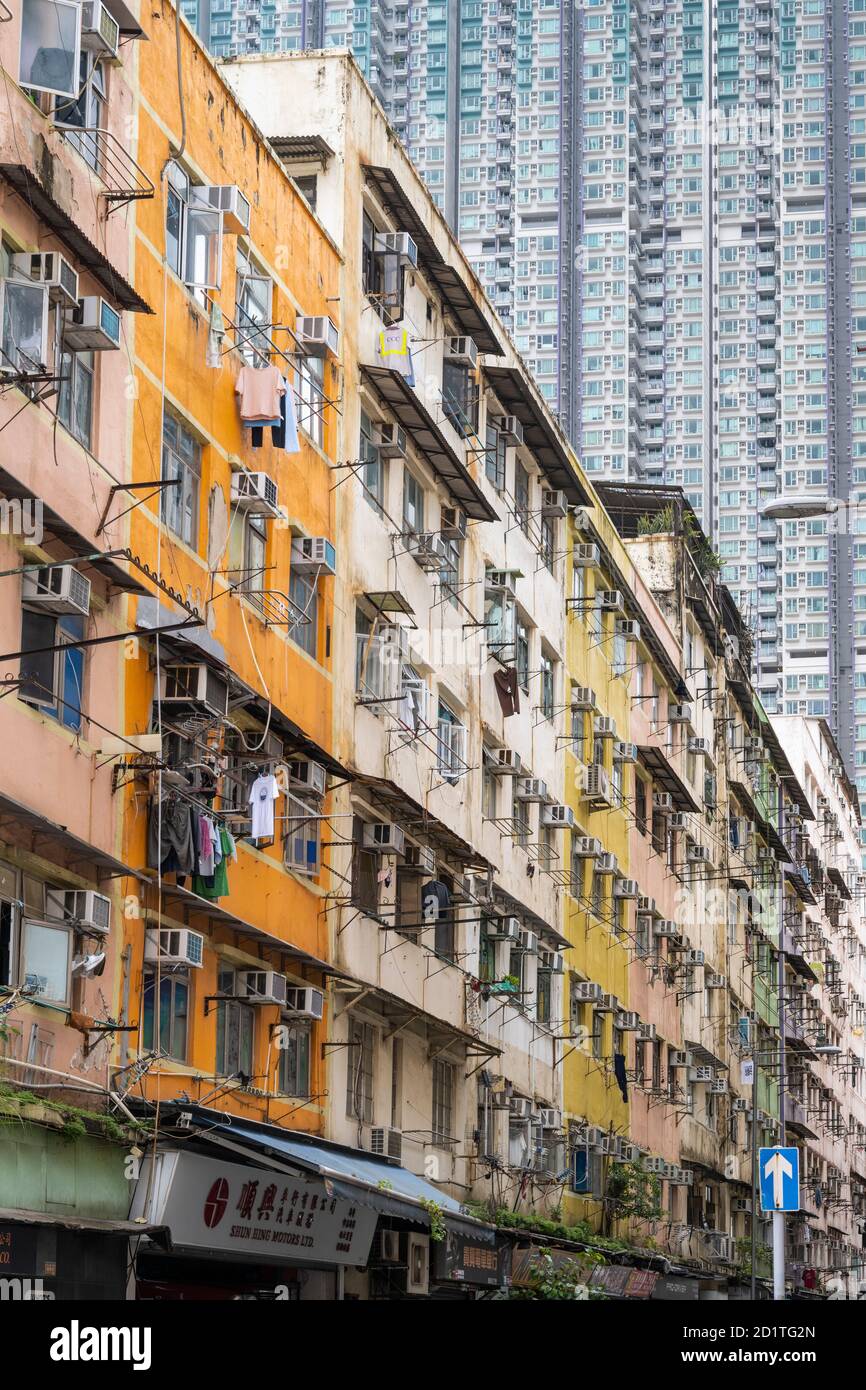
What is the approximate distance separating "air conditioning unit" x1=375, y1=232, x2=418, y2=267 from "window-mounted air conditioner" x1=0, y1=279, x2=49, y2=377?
11160 mm

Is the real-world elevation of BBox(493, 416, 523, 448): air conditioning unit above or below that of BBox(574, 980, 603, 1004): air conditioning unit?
above

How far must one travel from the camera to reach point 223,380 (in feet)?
68.7

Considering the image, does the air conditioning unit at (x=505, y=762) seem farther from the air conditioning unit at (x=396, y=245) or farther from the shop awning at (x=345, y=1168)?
the shop awning at (x=345, y=1168)

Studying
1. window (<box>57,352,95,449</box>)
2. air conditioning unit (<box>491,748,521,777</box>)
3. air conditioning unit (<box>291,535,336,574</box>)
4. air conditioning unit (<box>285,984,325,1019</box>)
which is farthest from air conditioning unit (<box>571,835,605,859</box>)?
window (<box>57,352,95,449</box>)

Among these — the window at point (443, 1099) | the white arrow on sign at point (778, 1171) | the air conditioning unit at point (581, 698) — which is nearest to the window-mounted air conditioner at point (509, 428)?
the air conditioning unit at point (581, 698)

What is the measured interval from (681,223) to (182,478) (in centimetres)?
10165

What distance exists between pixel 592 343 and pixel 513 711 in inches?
3318

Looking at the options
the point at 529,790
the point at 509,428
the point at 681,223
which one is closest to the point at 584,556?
the point at 509,428

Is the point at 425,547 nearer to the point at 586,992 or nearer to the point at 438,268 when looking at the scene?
the point at 438,268

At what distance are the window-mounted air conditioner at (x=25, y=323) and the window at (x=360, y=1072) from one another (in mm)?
10262

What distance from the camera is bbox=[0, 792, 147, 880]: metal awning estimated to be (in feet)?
50.9

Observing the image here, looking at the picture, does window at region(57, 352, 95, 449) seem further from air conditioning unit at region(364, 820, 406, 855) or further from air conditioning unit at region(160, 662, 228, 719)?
air conditioning unit at region(364, 820, 406, 855)
